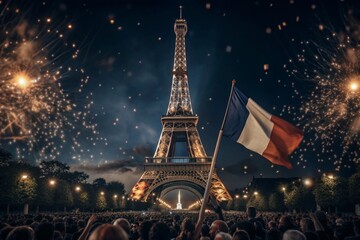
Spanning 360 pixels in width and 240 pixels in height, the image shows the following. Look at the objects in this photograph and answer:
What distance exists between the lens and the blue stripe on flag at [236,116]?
9.39 metres

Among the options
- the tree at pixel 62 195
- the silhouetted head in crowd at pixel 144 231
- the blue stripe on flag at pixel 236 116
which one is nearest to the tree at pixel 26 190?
the tree at pixel 62 195

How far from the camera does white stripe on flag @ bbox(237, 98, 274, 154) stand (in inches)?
359

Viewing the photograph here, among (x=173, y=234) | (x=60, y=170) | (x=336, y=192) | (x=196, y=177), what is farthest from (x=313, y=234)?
(x=60, y=170)

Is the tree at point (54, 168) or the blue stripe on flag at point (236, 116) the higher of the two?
the tree at point (54, 168)

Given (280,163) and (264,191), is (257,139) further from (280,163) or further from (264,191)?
(264,191)

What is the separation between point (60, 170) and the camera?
111m

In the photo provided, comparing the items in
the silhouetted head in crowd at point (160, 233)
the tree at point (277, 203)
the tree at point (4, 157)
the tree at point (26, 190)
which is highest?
the tree at point (4, 157)

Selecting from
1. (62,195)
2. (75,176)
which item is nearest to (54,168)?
(75,176)

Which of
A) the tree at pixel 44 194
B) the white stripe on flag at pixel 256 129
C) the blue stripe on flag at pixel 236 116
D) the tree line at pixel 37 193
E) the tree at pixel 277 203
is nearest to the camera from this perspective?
the white stripe on flag at pixel 256 129

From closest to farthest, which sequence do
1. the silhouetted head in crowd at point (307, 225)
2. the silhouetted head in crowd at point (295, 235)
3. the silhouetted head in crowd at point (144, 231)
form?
the silhouetted head in crowd at point (295, 235), the silhouetted head in crowd at point (144, 231), the silhouetted head in crowd at point (307, 225)

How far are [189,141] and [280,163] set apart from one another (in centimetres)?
6564

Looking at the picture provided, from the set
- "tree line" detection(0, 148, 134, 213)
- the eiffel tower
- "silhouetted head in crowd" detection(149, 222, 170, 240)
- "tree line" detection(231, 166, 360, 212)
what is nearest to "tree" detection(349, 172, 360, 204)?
"tree line" detection(231, 166, 360, 212)

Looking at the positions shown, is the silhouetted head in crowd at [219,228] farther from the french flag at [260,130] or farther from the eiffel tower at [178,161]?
the eiffel tower at [178,161]

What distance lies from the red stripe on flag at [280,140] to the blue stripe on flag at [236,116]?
34.9 inches
